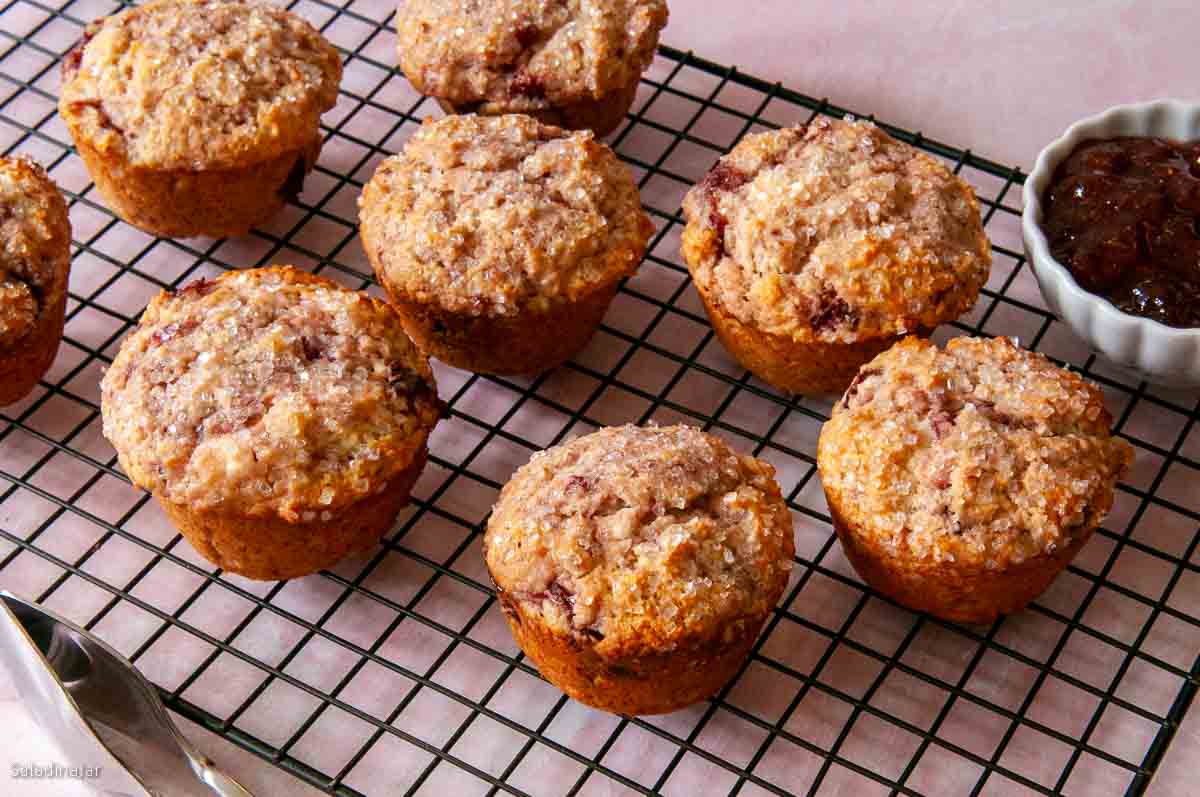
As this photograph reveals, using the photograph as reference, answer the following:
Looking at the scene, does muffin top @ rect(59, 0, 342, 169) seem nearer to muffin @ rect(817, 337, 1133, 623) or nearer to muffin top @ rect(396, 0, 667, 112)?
muffin top @ rect(396, 0, 667, 112)

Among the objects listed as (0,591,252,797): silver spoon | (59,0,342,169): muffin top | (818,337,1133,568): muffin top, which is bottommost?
(0,591,252,797): silver spoon

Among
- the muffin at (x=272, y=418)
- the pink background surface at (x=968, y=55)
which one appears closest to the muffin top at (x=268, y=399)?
the muffin at (x=272, y=418)

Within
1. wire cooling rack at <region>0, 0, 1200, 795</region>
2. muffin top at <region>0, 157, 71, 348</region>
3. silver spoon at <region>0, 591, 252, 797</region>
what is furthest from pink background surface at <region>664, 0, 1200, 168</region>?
silver spoon at <region>0, 591, 252, 797</region>

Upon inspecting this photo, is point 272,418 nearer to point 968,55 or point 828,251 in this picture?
point 828,251

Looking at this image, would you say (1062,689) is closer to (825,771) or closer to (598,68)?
(825,771)

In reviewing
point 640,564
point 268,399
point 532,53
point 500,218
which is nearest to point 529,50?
point 532,53

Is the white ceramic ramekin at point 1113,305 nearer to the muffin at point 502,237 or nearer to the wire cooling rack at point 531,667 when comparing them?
the wire cooling rack at point 531,667
